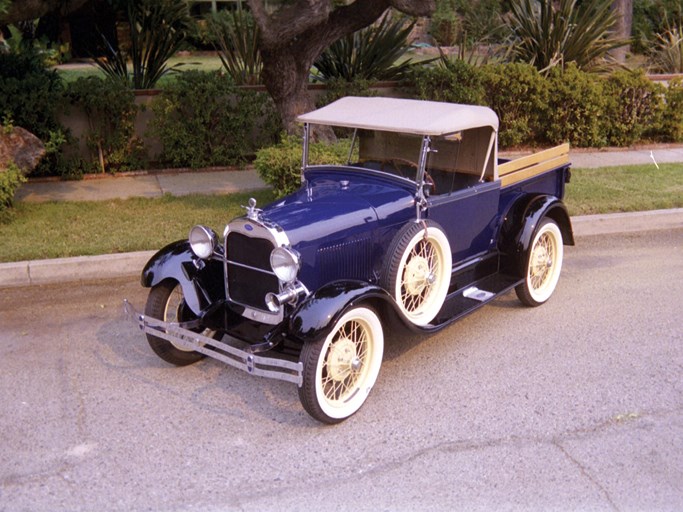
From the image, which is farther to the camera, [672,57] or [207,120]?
[672,57]

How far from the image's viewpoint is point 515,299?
618 centimetres

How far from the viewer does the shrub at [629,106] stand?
38.0 ft

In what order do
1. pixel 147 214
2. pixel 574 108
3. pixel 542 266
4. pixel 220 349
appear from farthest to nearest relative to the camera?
pixel 574 108 → pixel 147 214 → pixel 542 266 → pixel 220 349

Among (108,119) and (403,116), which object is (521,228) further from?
(108,119)

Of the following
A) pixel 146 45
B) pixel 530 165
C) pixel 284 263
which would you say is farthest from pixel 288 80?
pixel 284 263

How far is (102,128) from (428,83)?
4.66 metres

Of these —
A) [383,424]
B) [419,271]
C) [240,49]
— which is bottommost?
[383,424]

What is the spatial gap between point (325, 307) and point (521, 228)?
2180 millimetres

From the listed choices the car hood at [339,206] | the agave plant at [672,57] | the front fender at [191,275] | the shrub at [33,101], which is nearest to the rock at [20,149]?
the shrub at [33,101]

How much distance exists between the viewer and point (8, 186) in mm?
7375

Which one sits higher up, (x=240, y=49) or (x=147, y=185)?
(x=240, y=49)

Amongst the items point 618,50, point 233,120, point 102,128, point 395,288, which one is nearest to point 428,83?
point 233,120

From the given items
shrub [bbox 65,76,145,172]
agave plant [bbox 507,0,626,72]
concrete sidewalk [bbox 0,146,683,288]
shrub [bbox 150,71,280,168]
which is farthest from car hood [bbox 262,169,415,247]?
agave plant [bbox 507,0,626,72]

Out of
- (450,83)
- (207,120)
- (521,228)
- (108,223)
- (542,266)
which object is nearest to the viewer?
(521,228)
